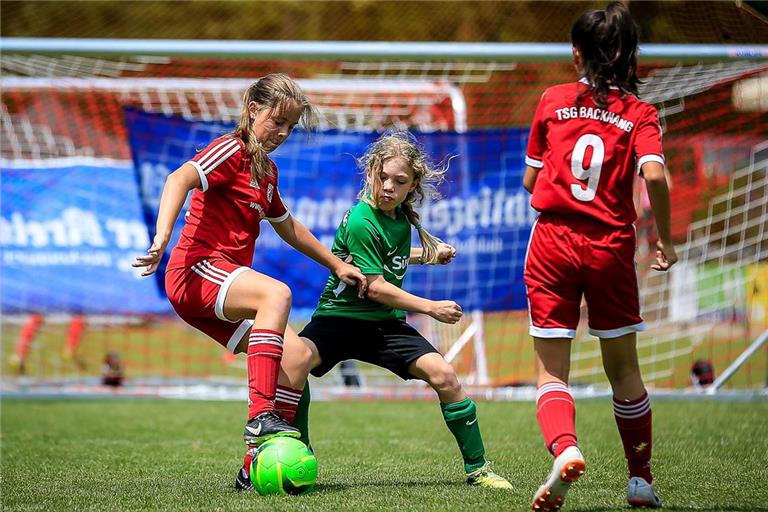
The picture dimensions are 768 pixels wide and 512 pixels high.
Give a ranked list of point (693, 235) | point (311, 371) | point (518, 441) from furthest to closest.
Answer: point (693, 235)
point (518, 441)
point (311, 371)

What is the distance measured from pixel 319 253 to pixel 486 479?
Result: 1.27 m

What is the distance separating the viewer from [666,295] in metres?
11.4

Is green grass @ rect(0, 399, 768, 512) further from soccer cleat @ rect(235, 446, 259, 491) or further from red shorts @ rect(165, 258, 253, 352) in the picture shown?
red shorts @ rect(165, 258, 253, 352)

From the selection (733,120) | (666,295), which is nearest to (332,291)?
(733,120)

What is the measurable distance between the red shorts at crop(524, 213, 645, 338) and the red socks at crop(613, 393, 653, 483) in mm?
312

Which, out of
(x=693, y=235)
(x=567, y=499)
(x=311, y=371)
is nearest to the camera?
(x=567, y=499)

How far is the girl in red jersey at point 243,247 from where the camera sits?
4176mm

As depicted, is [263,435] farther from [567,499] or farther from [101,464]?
[101,464]

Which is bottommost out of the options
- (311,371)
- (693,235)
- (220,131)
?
(311,371)

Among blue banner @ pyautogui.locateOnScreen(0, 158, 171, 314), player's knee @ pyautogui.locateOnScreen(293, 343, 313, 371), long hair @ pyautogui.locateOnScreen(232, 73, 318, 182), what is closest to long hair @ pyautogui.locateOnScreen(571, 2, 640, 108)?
long hair @ pyautogui.locateOnScreen(232, 73, 318, 182)

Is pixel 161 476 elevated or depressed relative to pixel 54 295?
depressed

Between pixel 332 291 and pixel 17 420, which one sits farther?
pixel 17 420

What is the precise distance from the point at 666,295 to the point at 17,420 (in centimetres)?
712

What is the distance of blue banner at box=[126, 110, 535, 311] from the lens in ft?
29.8
